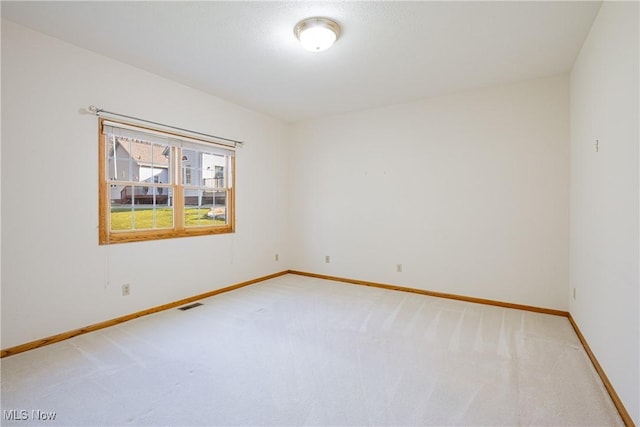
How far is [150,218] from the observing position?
3434 millimetres

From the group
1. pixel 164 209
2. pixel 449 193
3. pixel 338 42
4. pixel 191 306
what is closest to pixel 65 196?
pixel 164 209

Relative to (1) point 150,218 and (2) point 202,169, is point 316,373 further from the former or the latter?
(2) point 202,169

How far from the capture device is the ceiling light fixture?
2.32 metres

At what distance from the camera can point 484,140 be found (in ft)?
12.0

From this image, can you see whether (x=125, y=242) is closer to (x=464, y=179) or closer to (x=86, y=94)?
(x=86, y=94)

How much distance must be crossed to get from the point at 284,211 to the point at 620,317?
4.24m

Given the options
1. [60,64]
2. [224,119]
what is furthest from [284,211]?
[60,64]

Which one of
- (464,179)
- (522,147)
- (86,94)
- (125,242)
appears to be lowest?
(125,242)

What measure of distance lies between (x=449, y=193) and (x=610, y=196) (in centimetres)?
193

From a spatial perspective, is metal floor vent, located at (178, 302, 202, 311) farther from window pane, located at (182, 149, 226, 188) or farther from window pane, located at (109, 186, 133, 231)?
window pane, located at (182, 149, 226, 188)

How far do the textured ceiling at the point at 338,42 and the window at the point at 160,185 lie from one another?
29.5 inches

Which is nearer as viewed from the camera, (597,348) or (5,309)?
(597,348)

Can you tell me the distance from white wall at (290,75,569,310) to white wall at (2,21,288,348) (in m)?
2.07

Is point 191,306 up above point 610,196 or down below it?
below
